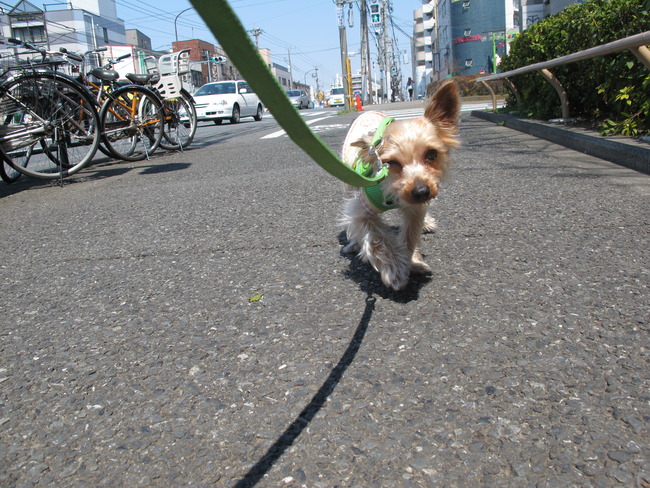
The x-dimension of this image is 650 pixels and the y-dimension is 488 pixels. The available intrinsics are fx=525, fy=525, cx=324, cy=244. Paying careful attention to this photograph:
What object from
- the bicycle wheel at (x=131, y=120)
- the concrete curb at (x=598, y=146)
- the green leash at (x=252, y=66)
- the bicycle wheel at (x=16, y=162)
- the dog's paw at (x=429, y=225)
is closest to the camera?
the green leash at (x=252, y=66)

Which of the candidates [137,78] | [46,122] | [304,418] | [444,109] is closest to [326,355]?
[304,418]

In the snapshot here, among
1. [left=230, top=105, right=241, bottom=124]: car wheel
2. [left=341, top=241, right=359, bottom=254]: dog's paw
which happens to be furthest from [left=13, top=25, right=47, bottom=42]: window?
[left=230, top=105, right=241, bottom=124]: car wheel

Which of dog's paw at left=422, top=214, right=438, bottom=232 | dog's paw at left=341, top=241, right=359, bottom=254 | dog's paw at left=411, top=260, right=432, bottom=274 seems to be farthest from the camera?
dog's paw at left=422, top=214, right=438, bottom=232

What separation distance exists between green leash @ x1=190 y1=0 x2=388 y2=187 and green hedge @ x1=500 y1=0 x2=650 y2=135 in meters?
4.79

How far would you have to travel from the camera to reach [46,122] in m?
5.51

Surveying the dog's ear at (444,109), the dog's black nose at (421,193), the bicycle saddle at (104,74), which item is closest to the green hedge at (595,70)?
the dog's ear at (444,109)

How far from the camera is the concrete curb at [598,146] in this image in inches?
178

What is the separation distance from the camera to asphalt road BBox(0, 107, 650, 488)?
139 cm

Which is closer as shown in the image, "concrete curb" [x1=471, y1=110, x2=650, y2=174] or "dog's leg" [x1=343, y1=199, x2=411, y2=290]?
"dog's leg" [x1=343, y1=199, x2=411, y2=290]

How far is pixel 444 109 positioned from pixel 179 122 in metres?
6.59

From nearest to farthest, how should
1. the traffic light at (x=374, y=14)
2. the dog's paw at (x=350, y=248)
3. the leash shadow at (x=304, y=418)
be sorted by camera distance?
the leash shadow at (x=304, y=418) → the dog's paw at (x=350, y=248) → the traffic light at (x=374, y=14)

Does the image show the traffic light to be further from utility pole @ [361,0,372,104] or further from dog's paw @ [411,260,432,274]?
dog's paw @ [411,260,432,274]

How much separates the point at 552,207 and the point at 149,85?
6262 mm

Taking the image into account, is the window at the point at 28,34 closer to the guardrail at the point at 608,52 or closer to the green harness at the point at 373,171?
the green harness at the point at 373,171
